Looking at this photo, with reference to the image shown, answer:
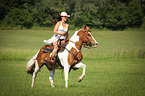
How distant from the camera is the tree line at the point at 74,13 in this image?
56250mm

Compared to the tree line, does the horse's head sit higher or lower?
higher

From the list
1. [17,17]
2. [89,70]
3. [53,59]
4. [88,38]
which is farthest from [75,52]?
[17,17]

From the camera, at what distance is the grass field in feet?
37.3

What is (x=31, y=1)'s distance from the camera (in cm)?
5969

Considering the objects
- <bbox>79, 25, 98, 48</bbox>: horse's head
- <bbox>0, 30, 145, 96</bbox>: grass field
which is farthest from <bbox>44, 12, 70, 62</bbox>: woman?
<bbox>0, 30, 145, 96</bbox>: grass field

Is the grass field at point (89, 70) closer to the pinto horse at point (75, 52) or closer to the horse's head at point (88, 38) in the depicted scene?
the pinto horse at point (75, 52)

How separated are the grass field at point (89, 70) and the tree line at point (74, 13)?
7.79ft

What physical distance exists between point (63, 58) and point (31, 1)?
49.4 metres

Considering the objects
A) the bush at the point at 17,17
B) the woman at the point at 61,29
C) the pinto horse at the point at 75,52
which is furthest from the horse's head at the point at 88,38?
the bush at the point at 17,17

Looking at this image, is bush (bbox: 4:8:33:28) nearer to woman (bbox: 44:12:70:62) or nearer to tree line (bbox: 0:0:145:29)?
tree line (bbox: 0:0:145:29)

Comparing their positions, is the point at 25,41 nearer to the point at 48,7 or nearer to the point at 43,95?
the point at 48,7

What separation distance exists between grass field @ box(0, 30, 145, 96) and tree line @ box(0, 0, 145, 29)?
2373 mm

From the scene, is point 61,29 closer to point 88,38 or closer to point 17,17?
point 88,38

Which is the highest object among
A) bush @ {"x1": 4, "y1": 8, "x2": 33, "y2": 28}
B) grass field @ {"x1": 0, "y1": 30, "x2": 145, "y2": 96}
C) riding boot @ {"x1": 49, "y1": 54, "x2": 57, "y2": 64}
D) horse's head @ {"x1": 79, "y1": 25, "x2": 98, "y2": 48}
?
horse's head @ {"x1": 79, "y1": 25, "x2": 98, "y2": 48}
